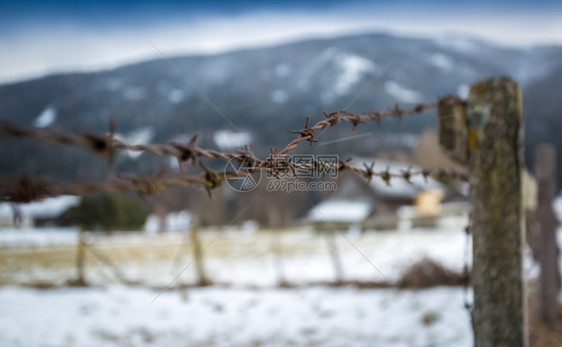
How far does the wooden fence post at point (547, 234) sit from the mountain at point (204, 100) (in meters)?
1.31

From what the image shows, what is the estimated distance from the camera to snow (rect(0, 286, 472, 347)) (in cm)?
480

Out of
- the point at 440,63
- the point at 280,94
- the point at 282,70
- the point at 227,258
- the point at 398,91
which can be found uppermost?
the point at 440,63

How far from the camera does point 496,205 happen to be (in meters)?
1.90

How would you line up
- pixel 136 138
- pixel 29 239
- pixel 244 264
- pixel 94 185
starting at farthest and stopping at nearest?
1. pixel 29 239
2. pixel 244 264
3. pixel 136 138
4. pixel 94 185

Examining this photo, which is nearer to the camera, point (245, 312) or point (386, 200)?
point (245, 312)

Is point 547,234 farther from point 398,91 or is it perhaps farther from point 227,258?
point 398,91

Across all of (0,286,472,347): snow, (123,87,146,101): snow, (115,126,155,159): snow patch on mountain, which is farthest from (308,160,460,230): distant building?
(0,286,472,347): snow

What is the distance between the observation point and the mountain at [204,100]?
85.7 inches

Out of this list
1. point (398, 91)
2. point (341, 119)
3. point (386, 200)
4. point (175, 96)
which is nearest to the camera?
point (341, 119)

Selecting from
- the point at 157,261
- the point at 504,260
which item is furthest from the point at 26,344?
the point at 157,261

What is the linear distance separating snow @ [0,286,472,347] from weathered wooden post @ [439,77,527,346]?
2.58 metres

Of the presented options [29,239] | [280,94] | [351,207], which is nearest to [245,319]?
[280,94]

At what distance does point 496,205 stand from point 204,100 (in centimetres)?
161

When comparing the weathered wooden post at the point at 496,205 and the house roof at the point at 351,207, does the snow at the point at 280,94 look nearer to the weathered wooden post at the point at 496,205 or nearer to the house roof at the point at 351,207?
the weathered wooden post at the point at 496,205
